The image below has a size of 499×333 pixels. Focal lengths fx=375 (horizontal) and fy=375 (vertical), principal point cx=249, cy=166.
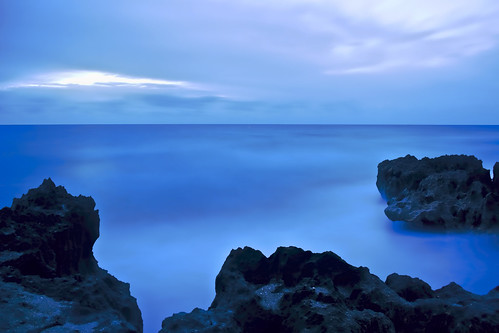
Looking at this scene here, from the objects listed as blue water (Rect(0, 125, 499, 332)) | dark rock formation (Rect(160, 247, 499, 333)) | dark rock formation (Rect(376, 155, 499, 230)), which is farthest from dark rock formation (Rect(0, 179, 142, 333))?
dark rock formation (Rect(376, 155, 499, 230))

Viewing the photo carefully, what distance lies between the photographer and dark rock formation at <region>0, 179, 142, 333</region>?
210cm

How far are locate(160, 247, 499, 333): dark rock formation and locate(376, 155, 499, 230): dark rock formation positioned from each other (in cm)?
306

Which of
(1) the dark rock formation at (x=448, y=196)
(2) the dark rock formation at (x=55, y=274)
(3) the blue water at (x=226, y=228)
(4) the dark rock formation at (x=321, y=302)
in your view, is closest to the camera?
(2) the dark rock formation at (x=55, y=274)

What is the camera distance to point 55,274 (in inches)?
106

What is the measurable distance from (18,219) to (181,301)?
2165mm

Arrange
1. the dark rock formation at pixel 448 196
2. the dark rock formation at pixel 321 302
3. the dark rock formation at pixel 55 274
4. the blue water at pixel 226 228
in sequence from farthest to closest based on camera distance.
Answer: the dark rock formation at pixel 448 196
the blue water at pixel 226 228
the dark rock formation at pixel 321 302
the dark rock formation at pixel 55 274

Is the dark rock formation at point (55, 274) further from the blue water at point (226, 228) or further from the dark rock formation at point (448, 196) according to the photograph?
the dark rock formation at point (448, 196)

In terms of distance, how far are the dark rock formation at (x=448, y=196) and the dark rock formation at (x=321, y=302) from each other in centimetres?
306

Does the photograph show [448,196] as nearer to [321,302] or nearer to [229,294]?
[321,302]

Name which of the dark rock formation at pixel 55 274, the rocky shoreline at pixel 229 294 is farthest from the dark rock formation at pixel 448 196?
the dark rock formation at pixel 55 274

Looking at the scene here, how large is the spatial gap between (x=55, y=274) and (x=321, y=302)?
6.17 feet

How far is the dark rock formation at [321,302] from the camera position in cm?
222

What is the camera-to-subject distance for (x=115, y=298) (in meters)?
2.81

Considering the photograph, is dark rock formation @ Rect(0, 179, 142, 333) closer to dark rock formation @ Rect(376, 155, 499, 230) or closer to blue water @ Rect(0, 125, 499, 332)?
blue water @ Rect(0, 125, 499, 332)
